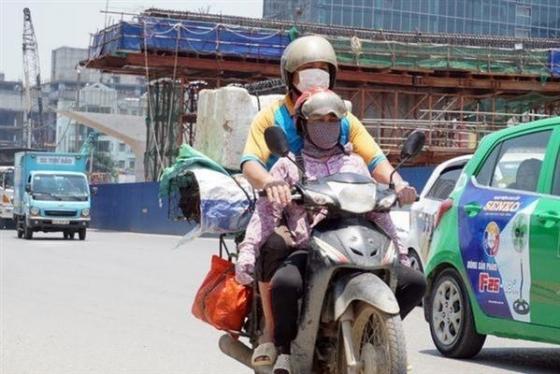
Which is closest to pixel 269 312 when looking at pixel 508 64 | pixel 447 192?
pixel 447 192

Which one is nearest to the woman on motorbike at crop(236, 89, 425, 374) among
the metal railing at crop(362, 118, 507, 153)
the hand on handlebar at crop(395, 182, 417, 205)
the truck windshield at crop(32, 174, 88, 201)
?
the hand on handlebar at crop(395, 182, 417, 205)

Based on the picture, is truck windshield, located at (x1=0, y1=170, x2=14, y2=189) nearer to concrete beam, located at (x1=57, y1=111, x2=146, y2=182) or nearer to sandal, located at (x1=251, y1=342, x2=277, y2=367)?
concrete beam, located at (x1=57, y1=111, x2=146, y2=182)

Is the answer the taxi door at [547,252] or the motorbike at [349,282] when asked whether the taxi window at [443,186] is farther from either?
the motorbike at [349,282]

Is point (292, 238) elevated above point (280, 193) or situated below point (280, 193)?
below

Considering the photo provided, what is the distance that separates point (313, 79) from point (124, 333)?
17.5 ft

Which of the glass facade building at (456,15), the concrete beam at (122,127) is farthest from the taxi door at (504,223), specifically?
the glass facade building at (456,15)

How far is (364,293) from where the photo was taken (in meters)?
5.75

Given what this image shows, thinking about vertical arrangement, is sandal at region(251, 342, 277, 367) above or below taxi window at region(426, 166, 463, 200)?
below

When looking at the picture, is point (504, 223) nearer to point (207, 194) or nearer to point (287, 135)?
point (207, 194)

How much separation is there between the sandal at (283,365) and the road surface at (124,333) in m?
2.81

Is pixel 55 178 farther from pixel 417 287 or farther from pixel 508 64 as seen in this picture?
pixel 417 287

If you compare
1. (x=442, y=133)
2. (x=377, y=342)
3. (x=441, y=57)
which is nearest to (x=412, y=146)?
(x=377, y=342)

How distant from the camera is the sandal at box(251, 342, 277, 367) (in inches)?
250

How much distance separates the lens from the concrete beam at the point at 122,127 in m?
77.9
